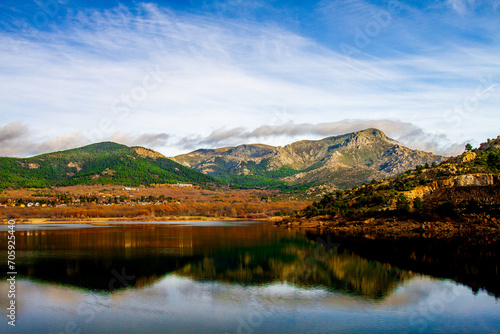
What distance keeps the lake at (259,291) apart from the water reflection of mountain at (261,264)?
12 centimetres

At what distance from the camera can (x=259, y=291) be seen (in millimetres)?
31750

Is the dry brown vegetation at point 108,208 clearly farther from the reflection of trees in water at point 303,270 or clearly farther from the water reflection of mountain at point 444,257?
the reflection of trees in water at point 303,270

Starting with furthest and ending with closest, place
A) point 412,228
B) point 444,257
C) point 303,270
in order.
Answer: point 412,228 → point 444,257 → point 303,270

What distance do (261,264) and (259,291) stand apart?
12.9m

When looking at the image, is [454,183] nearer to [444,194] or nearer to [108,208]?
[444,194]

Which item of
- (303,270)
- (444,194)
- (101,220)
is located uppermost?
(444,194)

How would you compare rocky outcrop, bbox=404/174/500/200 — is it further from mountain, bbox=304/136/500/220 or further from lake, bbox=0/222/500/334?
lake, bbox=0/222/500/334

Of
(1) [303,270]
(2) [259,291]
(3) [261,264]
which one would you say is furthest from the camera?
(3) [261,264]

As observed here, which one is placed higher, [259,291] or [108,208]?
[108,208]

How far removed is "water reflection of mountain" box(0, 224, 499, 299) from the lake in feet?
0.41

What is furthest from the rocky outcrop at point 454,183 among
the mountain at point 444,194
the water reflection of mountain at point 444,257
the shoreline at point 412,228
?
the water reflection of mountain at point 444,257

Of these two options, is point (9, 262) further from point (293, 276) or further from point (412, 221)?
point (412, 221)

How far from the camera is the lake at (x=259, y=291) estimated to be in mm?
23625

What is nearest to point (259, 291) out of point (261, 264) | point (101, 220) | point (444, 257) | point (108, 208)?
point (261, 264)
